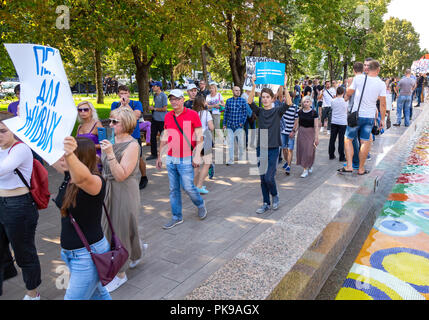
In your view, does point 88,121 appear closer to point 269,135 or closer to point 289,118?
point 269,135

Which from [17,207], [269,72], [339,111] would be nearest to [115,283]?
[17,207]

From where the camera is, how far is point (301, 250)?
3732mm

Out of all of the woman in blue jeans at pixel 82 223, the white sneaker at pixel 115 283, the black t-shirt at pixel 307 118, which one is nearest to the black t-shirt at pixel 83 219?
the woman in blue jeans at pixel 82 223

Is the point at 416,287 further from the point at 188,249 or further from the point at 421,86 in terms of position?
the point at 421,86

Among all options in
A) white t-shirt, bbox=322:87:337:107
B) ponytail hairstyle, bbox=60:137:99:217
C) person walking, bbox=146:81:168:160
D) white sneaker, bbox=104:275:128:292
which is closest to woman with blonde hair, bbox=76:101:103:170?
white sneaker, bbox=104:275:128:292

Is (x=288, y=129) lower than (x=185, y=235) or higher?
higher

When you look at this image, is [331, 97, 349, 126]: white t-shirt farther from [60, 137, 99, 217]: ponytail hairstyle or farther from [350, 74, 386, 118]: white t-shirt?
[60, 137, 99, 217]: ponytail hairstyle

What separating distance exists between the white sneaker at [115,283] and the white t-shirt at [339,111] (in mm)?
6945

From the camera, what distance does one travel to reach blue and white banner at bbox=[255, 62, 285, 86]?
579 centimetres

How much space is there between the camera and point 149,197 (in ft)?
21.9

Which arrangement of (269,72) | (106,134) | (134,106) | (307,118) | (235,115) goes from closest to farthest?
(106,134), (269,72), (134,106), (307,118), (235,115)

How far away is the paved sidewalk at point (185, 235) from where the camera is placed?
3.73 meters

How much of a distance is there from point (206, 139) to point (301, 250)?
367 centimetres
